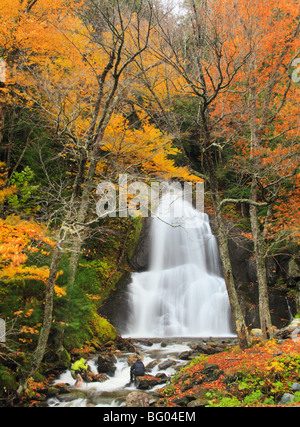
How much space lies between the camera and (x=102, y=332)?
32.6 ft

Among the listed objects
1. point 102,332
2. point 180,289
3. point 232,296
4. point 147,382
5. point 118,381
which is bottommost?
point 118,381

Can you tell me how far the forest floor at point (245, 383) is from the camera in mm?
4109

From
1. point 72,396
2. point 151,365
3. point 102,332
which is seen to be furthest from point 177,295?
point 72,396

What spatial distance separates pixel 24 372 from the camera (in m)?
5.71

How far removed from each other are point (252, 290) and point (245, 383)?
871 centimetres

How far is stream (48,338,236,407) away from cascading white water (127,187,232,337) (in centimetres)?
189

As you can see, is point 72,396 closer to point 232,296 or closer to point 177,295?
point 232,296

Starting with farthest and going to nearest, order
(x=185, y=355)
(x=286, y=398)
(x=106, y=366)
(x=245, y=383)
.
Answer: (x=185, y=355) < (x=106, y=366) < (x=245, y=383) < (x=286, y=398)

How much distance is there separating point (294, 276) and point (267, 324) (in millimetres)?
5283

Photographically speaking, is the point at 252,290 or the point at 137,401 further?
the point at 252,290

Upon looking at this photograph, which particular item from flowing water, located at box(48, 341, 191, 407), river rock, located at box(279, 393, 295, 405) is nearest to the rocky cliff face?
flowing water, located at box(48, 341, 191, 407)

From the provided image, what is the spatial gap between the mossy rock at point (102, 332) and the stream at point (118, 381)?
920 mm

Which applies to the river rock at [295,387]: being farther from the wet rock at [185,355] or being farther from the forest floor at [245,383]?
the wet rock at [185,355]

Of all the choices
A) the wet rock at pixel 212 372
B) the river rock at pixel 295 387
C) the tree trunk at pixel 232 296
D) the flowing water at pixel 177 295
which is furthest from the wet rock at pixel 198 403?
the flowing water at pixel 177 295
